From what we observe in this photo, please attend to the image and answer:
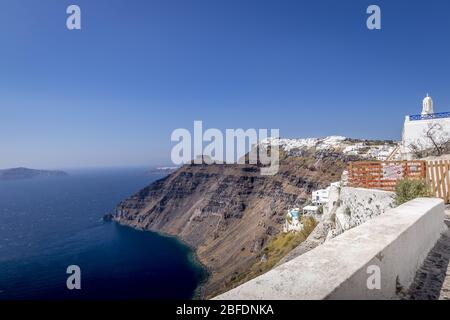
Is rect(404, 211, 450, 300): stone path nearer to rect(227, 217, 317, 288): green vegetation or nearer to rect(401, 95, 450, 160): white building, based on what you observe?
rect(401, 95, 450, 160): white building

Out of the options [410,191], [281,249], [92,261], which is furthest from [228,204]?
[410,191]

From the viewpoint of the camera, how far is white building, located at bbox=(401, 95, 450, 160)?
2698cm

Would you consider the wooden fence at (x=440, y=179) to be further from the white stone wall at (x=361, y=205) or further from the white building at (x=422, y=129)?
the white building at (x=422, y=129)

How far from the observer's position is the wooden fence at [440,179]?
11258 mm

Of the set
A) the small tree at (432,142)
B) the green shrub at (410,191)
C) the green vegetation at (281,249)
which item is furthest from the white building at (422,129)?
the green shrub at (410,191)

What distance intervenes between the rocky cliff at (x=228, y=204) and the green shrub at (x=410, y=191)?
6461 cm

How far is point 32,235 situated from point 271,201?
108 meters

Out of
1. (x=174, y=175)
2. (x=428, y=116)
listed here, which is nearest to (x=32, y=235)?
(x=174, y=175)

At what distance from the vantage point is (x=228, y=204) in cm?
14188

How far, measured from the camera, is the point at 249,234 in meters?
115

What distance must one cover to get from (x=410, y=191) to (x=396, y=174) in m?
4.03

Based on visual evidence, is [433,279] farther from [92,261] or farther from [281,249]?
[92,261]
